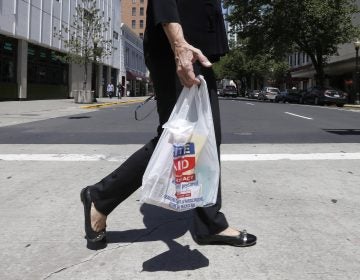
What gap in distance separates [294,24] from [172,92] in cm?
3673

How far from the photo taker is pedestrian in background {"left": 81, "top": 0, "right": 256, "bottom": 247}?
2.96 meters

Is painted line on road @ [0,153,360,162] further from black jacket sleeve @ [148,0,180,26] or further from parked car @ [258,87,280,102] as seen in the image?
parked car @ [258,87,280,102]

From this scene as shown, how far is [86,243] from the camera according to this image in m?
3.23

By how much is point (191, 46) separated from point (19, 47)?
29.5 m

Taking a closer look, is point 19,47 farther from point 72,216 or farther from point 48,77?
point 72,216

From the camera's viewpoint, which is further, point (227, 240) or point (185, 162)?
point (227, 240)

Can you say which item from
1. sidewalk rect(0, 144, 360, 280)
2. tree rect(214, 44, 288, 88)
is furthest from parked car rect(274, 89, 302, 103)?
sidewalk rect(0, 144, 360, 280)

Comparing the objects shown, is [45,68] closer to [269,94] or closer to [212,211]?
[269,94]

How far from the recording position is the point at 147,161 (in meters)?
3.02

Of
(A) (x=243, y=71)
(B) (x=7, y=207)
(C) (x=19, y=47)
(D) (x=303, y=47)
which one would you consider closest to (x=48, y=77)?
(C) (x=19, y=47)

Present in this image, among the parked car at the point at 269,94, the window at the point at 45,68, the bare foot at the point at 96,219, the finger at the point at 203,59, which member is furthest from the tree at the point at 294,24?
the bare foot at the point at 96,219

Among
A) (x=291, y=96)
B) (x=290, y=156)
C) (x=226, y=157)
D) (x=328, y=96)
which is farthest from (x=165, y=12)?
(x=291, y=96)

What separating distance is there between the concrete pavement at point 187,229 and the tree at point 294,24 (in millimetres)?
33356

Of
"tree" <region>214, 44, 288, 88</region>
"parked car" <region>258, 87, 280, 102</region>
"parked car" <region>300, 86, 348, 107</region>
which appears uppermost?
"tree" <region>214, 44, 288, 88</region>
